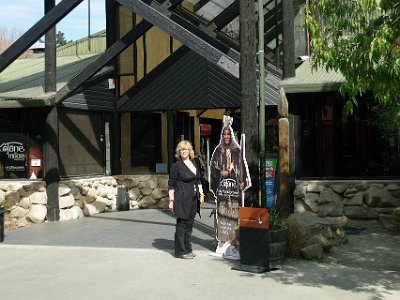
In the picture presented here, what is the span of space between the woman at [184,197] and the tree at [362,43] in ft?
10.1

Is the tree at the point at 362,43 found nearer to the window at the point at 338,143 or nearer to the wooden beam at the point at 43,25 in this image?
the window at the point at 338,143

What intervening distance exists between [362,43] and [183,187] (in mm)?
3786

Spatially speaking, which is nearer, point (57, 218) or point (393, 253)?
point (393, 253)

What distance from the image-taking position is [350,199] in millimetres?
11812

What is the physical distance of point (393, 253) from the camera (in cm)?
869

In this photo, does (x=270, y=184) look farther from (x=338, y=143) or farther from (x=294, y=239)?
(x=294, y=239)

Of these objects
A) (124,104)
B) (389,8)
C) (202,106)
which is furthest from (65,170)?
(389,8)

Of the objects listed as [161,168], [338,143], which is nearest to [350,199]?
[338,143]

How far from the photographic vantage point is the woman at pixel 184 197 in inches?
325

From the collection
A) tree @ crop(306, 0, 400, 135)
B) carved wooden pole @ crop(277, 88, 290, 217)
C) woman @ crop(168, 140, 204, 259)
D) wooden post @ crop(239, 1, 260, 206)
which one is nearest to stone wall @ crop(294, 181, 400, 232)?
carved wooden pole @ crop(277, 88, 290, 217)

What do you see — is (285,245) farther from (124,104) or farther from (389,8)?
(124,104)

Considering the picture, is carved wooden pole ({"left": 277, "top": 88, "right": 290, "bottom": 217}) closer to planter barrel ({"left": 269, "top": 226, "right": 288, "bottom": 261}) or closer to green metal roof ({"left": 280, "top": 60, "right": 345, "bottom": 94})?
green metal roof ({"left": 280, "top": 60, "right": 345, "bottom": 94})

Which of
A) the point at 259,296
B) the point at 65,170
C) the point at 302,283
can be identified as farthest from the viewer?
the point at 65,170

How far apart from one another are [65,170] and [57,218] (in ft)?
4.17
